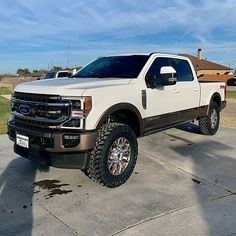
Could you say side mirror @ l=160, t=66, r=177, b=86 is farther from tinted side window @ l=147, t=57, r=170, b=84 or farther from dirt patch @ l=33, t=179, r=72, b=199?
dirt patch @ l=33, t=179, r=72, b=199

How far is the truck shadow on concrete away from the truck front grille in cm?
94

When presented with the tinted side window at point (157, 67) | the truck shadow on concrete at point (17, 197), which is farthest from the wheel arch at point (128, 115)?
the truck shadow on concrete at point (17, 197)

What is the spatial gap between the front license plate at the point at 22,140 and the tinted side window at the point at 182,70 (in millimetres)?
3442

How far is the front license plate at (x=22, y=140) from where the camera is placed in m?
4.75

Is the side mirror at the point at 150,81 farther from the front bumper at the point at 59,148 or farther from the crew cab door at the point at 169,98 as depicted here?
the front bumper at the point at 59,148

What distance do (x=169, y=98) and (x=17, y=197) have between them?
3228 millimetres

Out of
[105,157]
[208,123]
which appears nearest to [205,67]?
[208,123]

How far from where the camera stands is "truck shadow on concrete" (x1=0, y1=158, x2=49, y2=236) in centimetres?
369

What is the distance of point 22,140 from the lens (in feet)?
15.9

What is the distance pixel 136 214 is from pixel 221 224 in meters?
0.96

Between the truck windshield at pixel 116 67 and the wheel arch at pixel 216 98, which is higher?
the truck windshield at pixel 116 67

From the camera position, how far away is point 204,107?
782 centimetres

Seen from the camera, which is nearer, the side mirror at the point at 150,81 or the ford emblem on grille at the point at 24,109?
the ford emblem on grille at the point at 24,109

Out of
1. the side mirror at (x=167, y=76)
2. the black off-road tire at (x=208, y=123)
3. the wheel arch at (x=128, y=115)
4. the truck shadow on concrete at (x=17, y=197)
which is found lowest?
the truck shadow on concrete at (x=17, y=197)
